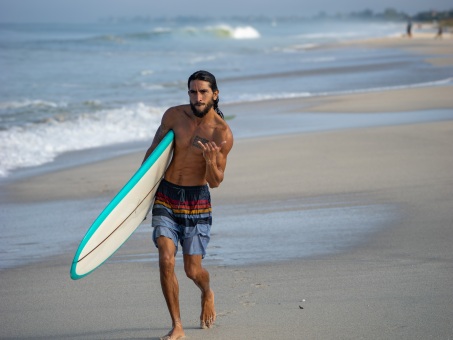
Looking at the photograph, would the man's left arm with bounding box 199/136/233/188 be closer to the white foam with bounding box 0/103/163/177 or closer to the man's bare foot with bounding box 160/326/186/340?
the man's bare foot with bounding box 160/326/186/340

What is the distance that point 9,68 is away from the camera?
29.7 m

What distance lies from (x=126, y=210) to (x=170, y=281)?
607mm

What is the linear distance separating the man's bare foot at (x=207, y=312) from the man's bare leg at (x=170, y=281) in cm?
21

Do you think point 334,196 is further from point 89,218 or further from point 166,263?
point 166,263

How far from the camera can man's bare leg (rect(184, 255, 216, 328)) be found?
4383 mm

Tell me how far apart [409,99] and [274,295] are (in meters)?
11.4

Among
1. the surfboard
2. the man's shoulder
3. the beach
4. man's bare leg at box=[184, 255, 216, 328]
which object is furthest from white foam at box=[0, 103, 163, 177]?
man's bare leg at box=[184, 255, 216, 328]

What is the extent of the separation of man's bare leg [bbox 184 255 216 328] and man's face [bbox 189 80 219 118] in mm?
818

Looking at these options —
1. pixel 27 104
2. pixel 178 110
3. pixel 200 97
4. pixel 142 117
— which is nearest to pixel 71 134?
pixel 142 117

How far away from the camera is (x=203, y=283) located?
4453mm

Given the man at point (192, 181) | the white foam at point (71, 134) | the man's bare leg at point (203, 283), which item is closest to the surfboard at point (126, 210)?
the man at point (192, 181)

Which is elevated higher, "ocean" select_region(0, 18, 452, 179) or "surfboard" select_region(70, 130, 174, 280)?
"ocean" select_region(0, 18, 452, 179)

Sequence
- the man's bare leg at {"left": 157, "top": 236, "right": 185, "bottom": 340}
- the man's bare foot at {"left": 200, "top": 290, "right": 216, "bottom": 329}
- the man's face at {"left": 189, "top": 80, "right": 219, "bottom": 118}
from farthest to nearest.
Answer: the man's bare foot at {"left": 200, "top": 290, "right": 216, "bottom": 329} → the man's face at {"left": 189, "top": 80, "right": 219, "bottom": 118} → the man's bare leg at {"left": 157, "top": 236, "right": 185, "bottom": 340}

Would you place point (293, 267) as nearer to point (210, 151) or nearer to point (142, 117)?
point (210, 151)
